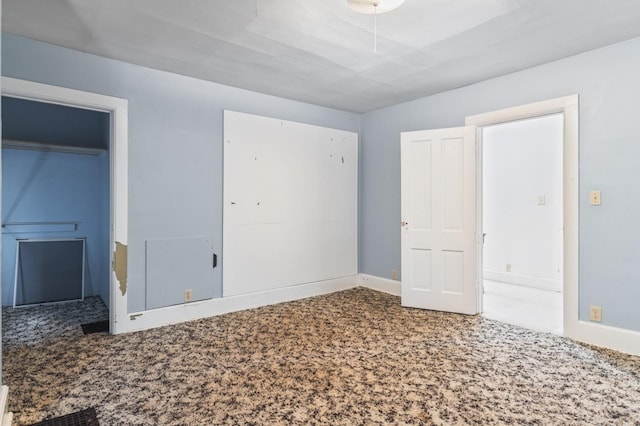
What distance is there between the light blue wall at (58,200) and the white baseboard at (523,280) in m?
5.12

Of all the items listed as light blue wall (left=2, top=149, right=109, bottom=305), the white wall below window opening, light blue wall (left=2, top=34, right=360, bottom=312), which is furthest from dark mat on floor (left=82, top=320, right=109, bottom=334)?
the white wall below window opening

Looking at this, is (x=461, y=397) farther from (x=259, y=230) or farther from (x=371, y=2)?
(x=259, y=230)

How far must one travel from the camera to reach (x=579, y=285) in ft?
10.6

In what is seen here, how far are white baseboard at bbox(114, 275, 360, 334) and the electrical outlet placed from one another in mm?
2786

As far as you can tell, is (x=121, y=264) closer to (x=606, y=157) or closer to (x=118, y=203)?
(x=118, y=203)

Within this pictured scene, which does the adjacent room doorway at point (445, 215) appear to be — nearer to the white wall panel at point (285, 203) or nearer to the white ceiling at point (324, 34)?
the white ceiling at point (324, 34)

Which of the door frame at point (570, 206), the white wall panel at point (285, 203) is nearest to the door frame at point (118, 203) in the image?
the white wall panel at point (285, 203)

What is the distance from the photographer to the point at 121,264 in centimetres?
344

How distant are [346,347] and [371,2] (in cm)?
253

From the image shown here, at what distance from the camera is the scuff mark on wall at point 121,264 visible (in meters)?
3.42

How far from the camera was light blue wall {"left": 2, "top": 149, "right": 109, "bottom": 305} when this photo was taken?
171 inches

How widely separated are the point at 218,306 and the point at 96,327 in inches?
45.6

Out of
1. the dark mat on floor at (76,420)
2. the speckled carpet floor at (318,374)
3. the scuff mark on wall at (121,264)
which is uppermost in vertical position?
the scuff mark on wall at (121,264)

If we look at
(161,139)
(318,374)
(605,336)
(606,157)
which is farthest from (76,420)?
(606,157)
